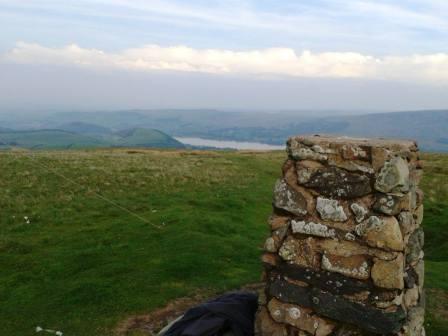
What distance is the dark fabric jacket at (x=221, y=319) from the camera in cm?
922

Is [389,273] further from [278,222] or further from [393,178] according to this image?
[278,222]

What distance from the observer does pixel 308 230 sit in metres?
8.17

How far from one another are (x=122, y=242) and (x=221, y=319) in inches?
423

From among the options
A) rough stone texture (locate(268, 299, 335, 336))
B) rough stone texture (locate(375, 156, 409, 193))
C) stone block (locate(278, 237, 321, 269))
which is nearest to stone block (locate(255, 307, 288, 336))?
rough stone texture (locate(268, 299, 335, 336))

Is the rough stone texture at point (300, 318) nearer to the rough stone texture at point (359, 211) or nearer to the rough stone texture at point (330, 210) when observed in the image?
the rough stone texture at point (330, 210)

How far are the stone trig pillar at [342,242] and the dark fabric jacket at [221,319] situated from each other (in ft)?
2.33

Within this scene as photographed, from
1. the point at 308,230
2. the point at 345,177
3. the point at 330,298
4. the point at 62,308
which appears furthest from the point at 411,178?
the point at 62,308

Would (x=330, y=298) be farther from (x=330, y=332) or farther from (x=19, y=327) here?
(x=19, y=327)

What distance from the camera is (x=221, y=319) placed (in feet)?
30.8

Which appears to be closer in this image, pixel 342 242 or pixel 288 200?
pixel 342 242

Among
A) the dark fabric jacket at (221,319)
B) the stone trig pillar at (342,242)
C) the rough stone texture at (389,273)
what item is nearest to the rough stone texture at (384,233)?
the stone trig pillar at (342,242)

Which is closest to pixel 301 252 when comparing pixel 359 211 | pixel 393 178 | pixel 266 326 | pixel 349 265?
pixel 349 265

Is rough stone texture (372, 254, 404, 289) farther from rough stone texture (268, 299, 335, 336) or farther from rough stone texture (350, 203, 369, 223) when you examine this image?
rough stone texture (268, 299, 335, 336)

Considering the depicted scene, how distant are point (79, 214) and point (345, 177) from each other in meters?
19.1
